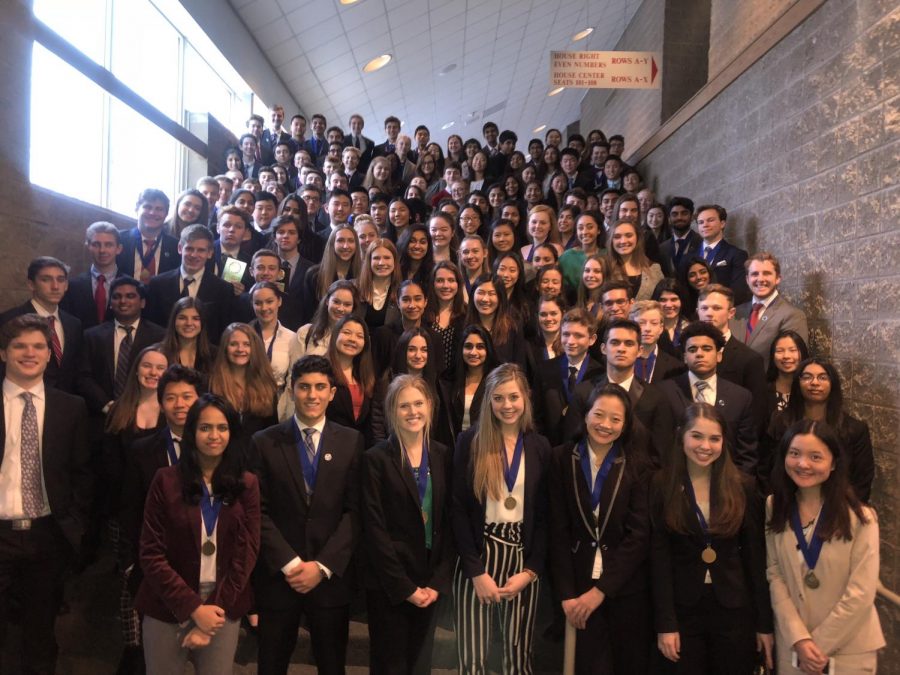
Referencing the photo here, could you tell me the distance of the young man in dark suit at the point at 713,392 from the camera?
3.25 m

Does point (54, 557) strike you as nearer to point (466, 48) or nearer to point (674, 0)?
point (674, 0)

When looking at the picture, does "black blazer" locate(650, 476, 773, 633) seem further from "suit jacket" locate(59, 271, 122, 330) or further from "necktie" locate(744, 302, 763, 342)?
"suit jacket" locate(59, 271, 122, 330)

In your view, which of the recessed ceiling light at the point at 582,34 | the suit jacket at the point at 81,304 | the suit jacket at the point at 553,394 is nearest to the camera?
the suit jacket at the point at 553,394

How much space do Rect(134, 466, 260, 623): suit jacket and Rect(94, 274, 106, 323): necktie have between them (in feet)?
6.56

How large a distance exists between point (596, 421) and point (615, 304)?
1.44 metres

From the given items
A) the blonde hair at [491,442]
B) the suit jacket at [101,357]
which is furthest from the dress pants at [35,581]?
the blonde hair at [491,442]

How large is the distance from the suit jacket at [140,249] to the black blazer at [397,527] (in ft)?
9.09

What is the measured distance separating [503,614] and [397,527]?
0.59m

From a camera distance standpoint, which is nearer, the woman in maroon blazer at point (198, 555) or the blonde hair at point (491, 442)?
the woman in maroon blazer at point (198, 555)

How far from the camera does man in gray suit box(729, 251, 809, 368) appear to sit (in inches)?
159

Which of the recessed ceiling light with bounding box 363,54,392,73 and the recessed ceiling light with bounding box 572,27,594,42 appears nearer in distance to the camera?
the recessed ceiling light with bounding box 363,54,392,73

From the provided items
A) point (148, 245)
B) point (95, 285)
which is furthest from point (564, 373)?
point (148, 245)

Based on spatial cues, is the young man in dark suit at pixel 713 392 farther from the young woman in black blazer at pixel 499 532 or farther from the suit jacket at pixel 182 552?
the suit jacket at pixel 182 552

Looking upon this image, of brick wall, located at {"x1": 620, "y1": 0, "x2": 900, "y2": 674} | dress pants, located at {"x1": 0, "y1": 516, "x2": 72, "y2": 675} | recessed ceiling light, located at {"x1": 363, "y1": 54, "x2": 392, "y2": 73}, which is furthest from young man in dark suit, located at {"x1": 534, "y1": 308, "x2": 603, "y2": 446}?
recessed ceiling light, located at {"x1": 363, "y1": 54, "x2": 392, "y2": 73}
